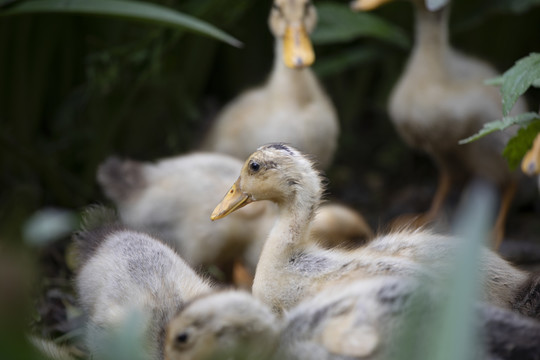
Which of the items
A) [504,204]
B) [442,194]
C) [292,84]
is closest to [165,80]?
[292,84]

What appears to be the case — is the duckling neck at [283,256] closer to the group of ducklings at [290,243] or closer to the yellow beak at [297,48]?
the group of ducklings at [290,243]

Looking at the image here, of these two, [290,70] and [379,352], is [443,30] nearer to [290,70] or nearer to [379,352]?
[290,70]

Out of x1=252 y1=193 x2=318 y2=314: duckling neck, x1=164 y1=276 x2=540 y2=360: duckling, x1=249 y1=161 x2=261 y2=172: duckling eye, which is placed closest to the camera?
x1=164 y1=276 x2=540 y2=360: duckling

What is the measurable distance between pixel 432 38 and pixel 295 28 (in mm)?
738

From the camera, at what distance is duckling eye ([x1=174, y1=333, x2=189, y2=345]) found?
2.01 meters

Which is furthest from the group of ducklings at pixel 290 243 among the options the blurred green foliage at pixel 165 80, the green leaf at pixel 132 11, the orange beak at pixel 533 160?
the green leaf at pixel 132 11

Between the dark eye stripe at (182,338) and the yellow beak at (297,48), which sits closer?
the dark eye stripe at (182,338)

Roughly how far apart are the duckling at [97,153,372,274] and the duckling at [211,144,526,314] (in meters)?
0.85

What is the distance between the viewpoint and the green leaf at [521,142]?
8.43ft

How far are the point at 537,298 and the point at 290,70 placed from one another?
76.4 inches

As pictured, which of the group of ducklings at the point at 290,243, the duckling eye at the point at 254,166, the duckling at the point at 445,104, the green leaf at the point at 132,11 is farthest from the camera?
the duckling at the point at 445,104

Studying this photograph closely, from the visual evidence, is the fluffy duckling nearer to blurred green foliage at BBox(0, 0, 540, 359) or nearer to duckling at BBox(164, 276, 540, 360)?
blurred green foliage at BBox(0, 0, 540, 359)

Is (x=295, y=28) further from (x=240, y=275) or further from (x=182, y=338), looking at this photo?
(x=182, y=338)

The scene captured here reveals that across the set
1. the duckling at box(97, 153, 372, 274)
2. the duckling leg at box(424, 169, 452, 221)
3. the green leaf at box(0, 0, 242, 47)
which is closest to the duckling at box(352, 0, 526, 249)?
the duckling leg at box(424, 169, 452, 221)
